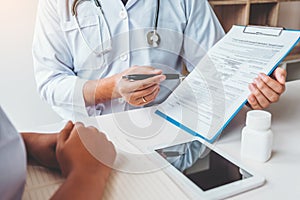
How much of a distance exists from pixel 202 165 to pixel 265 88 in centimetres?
25

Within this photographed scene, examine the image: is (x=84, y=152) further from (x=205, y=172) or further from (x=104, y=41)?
(x=104, y=41)

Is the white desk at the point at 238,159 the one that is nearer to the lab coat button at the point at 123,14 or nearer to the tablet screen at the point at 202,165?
the tablet screen at the point at 202,165

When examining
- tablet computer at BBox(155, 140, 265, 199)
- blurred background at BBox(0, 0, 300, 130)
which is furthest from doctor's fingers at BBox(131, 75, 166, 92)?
blurred background at BBox(0, 0, 300, 130)

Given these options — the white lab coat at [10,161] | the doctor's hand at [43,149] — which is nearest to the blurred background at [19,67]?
the doctor's hand at [43,149]

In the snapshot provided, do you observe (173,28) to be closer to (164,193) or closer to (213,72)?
(213,72)

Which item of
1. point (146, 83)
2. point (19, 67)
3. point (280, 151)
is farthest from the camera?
point (19, 67)

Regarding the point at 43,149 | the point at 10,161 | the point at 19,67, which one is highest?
the point at 10,161

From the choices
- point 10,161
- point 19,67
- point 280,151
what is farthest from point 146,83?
point 19,67

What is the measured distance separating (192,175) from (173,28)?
68 centimetres

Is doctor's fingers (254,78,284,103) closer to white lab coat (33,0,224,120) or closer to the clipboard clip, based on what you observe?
the clipboard clip

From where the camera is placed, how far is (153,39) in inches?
41.7

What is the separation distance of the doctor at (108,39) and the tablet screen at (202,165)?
38 cm

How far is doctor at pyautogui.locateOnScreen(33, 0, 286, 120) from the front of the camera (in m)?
1.03

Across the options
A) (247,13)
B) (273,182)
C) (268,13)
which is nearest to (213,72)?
(273,182)
